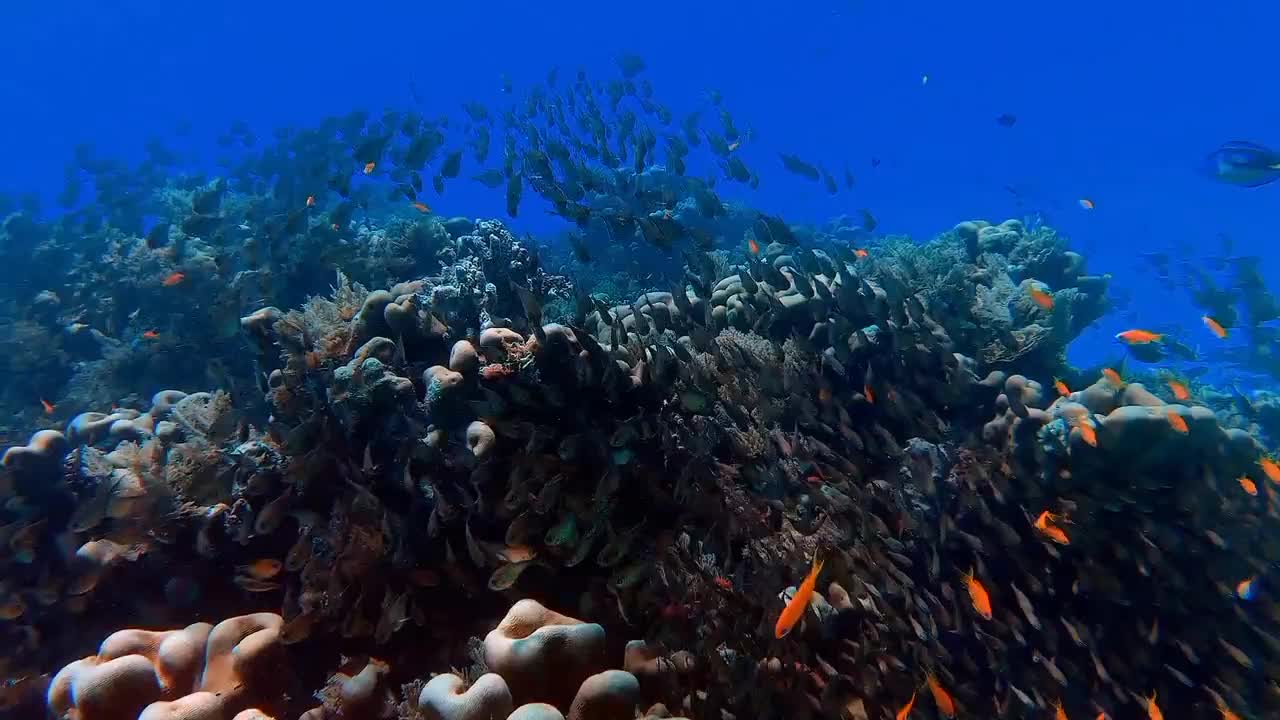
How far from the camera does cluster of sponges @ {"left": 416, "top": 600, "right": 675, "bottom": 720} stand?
2.88 meters

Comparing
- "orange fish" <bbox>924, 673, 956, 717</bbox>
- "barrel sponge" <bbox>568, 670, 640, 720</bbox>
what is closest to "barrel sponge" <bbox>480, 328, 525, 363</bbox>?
"barrel sponge" <bbox>568, 670, 640, 720</bbox>

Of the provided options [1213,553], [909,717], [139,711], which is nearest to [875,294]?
[1213,553]

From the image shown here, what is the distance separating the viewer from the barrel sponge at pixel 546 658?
3125 mm

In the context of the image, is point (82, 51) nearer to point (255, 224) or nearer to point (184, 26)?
point (184, 26)

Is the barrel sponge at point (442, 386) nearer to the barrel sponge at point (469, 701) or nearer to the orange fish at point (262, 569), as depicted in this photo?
the orange fish at point (262, 569)

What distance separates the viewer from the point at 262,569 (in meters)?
4.37

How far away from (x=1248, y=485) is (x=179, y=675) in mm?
7685

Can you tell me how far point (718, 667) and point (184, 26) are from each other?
4092 inches

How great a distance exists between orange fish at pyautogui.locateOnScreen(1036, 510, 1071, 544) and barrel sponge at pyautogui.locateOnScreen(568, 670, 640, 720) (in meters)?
3.36

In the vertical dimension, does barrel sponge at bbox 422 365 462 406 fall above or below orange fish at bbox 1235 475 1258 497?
below

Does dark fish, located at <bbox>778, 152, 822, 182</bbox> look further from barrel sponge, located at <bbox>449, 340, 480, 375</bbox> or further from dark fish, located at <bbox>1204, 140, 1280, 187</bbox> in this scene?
barrel sponge, located at <bbox>449, 340, 480, 375</bbox>

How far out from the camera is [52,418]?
33.1 ft

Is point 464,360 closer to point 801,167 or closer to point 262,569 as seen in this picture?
point 262,569

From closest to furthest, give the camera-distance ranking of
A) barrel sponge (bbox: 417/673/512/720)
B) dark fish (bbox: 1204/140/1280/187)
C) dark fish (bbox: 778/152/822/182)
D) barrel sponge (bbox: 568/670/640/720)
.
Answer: barrel sponge (bbox: 417/673/512/720)
barrel sponge (bbox: 568/670/640/720)
dark fish (bbox: 1204/140/1280/187)
dark fish (bbox: 778/152/822/182)
